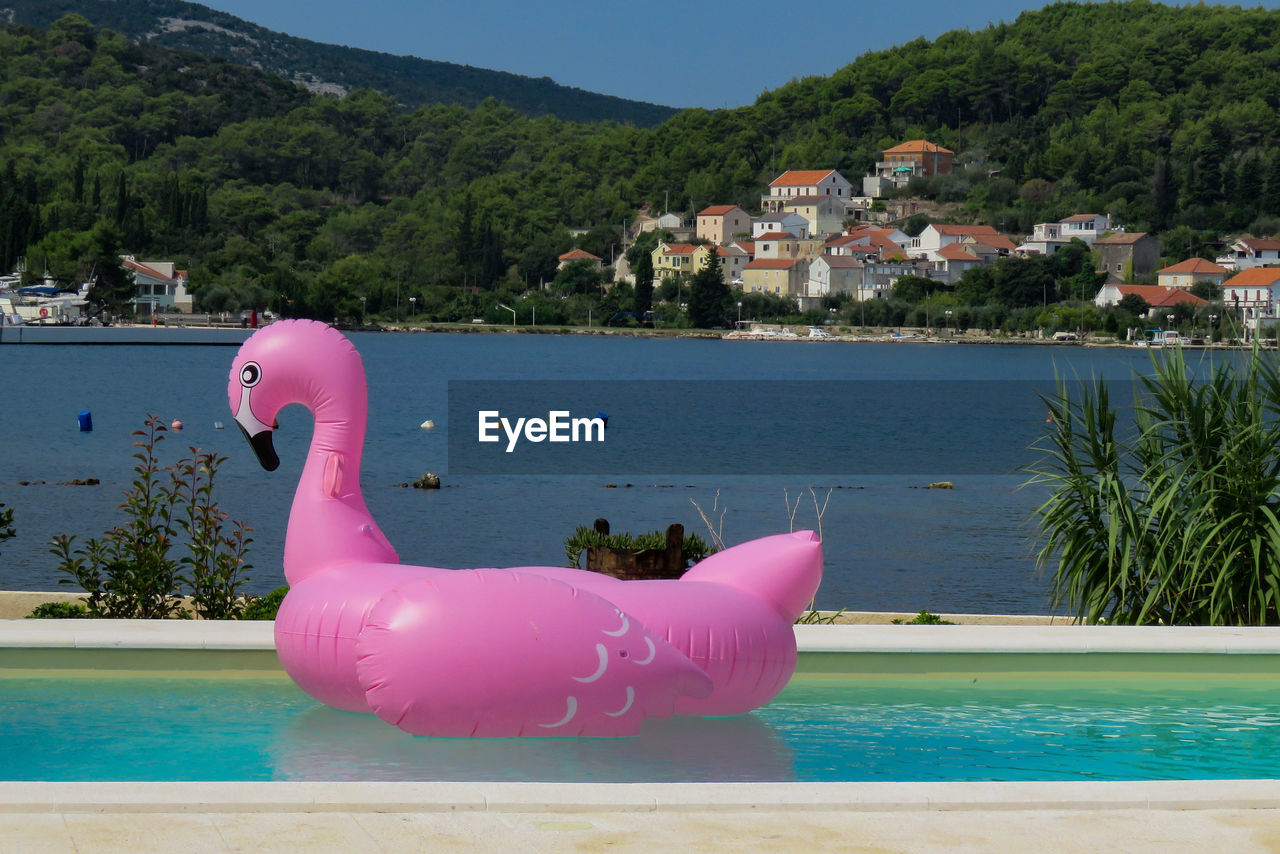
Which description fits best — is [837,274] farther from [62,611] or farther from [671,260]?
[62,611]

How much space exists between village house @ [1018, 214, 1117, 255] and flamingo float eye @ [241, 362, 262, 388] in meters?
158

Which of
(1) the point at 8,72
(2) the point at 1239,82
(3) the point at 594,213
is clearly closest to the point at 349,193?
(3) the point at 594,213

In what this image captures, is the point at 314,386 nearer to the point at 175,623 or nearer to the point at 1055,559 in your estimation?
the point at 175,623

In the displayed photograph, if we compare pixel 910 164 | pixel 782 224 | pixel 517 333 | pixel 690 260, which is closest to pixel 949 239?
pixel 782 224

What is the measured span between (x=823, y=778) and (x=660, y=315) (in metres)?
156

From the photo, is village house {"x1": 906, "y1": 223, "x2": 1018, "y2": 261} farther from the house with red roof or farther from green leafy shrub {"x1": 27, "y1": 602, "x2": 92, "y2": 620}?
green leafy shrub {"x1": 27, "y1": 602, "x2": 92, "y2": 620}

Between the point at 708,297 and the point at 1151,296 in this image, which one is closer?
the point at 1151,296

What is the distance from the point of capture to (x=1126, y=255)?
→ 152375mm

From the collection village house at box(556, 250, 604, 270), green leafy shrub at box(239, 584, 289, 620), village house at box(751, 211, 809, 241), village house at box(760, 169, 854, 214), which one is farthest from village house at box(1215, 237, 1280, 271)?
green leafy shrub at box(239, 584, 289, 620)

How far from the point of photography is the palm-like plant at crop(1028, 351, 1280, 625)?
27.9ft

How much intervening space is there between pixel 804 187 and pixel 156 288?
89.6m

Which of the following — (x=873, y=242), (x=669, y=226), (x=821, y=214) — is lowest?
(x=873, y=242)

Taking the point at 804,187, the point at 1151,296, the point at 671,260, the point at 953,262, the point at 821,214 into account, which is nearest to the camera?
the point at 1151,296

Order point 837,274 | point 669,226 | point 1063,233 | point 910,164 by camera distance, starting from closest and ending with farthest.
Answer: point 837,274 < point 1063,233 < point 669,226 < point 910,164
